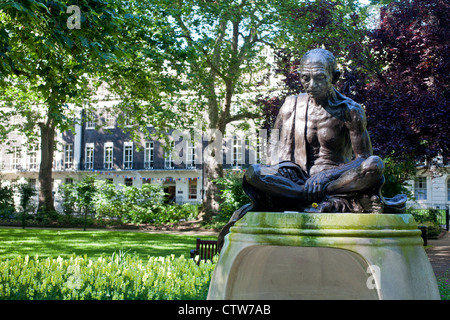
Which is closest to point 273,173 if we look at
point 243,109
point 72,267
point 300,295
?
point 300,295

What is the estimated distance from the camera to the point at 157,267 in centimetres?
675

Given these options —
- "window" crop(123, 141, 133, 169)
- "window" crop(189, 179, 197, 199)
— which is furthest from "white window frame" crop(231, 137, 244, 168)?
"window" crop(123, 141, 133, 169)

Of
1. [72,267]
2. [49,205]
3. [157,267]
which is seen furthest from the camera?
[49,205]

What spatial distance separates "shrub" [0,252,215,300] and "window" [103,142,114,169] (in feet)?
125

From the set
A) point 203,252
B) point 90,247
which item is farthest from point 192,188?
point 203,252

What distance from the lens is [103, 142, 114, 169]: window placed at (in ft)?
144

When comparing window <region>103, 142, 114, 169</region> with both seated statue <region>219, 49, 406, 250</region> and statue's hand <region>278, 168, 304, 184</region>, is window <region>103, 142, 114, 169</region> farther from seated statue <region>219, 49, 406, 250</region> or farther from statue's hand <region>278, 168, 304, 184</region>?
statue's hand <region>278, 168, 304, 184</region>

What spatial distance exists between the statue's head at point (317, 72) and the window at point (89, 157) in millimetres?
42832

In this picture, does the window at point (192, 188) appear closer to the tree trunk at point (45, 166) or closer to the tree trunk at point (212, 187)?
the tree trunk at point (45, 166)

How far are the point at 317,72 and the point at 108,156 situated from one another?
4193cm

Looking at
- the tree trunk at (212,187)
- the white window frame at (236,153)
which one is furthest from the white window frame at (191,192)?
the tree trunk at (212,187)

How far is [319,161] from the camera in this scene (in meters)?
4.35
